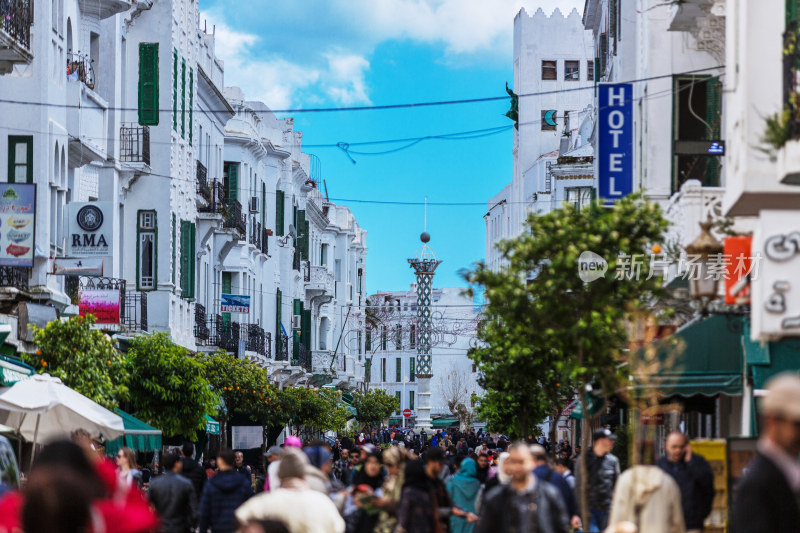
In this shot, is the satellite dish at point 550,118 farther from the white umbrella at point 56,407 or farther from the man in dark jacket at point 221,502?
the man in dark jacket at point 221,502

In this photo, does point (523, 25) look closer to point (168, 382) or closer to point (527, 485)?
point (168, 382)

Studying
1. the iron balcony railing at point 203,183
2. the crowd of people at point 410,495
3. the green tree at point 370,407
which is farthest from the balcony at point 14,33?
the green tree at point 370,407

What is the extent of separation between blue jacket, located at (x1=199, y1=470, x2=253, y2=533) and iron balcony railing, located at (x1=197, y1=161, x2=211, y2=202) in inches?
1173

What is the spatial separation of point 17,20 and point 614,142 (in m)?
10.5

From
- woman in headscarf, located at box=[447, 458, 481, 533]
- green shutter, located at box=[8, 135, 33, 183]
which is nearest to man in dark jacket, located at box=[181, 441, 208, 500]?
woman in headscarf, located at box=[447, 458, 481, 533]

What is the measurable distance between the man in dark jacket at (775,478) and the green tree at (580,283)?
29.1ft

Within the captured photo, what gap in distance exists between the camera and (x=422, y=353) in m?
88.0

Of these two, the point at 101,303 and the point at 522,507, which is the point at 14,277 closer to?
the point at 101,303

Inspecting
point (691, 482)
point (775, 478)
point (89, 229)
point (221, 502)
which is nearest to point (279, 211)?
point (89, 229)

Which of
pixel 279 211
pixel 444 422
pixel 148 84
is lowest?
pixel 444 422

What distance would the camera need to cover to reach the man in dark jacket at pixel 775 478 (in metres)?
6.87

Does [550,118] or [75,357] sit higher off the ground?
[550,118]

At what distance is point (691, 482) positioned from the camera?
1512 centimetres

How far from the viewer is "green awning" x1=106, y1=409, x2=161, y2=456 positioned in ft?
79.0
